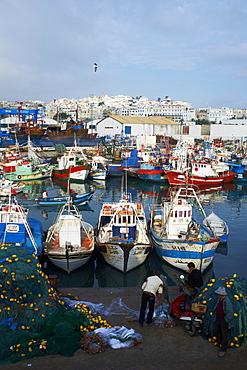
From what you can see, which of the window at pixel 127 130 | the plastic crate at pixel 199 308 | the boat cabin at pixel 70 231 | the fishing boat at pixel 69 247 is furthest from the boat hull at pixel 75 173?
the window at pixel 127 130

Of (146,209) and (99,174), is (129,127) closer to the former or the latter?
(99,174)

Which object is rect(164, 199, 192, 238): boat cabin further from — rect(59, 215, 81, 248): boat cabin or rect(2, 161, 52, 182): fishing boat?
rect(2, 161, 52, 182): fishing boat

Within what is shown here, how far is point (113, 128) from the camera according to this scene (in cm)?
7706

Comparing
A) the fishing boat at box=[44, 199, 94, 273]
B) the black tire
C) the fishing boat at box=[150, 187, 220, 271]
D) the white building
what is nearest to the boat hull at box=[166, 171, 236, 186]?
the fishing boat at box=[150, 187, 220, 271]

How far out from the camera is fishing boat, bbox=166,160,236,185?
36.2 meters

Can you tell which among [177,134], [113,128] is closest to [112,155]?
[113,128]

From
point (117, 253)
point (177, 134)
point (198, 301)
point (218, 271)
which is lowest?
point (218, 271)

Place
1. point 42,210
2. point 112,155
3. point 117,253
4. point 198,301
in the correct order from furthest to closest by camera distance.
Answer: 1. point 112,155
2. point 42,210
3. point 117,253
4. point 198,301

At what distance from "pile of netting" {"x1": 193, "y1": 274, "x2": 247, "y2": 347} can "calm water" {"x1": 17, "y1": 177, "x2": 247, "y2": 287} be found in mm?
6718

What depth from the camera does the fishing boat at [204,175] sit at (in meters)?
36.2

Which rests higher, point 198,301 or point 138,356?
point 198,301

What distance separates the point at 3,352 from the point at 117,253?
7962mm

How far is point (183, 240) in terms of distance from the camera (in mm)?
13602

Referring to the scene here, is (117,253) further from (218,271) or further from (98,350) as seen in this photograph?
(98,350)
